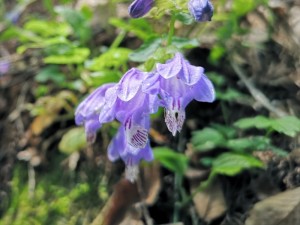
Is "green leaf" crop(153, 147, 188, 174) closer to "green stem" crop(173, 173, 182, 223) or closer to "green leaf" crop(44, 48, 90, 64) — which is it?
"green stem" crop(173, 173, 182, 223)

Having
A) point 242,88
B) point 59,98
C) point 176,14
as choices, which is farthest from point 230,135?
point 59,98

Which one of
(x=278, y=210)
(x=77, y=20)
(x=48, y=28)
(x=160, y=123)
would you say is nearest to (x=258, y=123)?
(x=278, y=210)

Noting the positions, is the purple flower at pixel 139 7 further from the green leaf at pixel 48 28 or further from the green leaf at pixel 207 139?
the green leaf at pixel 48 28

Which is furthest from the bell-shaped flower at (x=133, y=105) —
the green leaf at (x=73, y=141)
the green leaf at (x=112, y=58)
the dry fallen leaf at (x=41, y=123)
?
the dry fallen leaf at (x=41, y=123)

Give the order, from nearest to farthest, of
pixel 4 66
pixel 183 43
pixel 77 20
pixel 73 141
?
pixel 183 43, pixel 73 141, pixel 77 20, pixel 4 66

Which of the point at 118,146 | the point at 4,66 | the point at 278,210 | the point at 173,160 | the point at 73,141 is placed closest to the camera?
the point at 278,210

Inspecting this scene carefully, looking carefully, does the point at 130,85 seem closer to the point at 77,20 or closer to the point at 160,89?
the point at 160,89
